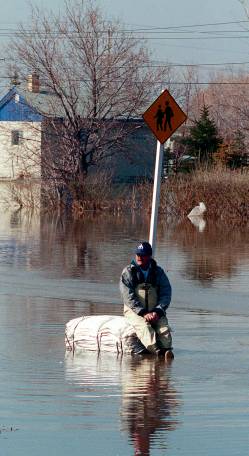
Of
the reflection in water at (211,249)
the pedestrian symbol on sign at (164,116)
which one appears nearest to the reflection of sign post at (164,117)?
the pedestrian symbol on sign at (164,116)

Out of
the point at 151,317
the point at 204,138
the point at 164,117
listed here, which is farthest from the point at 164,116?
the point at 204,138

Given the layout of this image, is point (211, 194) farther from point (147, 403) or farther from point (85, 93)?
point (147, 403)

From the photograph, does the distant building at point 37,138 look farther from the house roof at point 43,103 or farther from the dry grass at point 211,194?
the dry grass at point 211,194

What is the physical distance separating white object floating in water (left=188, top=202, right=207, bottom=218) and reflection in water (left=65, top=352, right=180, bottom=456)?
29611 mm

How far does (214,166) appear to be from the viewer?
42875mm

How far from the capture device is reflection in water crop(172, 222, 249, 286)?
2177cm

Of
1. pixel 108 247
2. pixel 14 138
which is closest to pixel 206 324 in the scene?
pixel 108 247

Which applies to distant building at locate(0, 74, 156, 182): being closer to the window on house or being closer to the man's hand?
the window on house

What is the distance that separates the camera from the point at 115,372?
1122 cm

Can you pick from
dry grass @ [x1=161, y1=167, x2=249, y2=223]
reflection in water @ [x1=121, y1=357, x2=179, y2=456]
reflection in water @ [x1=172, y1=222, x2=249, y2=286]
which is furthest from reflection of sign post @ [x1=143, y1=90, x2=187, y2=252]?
dry grass @ [x1=161, y1=167, x2=249, y2=223]

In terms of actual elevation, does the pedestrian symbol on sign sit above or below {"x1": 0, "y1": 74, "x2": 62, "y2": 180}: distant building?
above

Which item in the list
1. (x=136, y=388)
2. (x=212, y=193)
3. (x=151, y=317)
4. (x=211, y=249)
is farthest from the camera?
(x=212, y=193)

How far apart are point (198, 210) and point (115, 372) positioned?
30920 mm

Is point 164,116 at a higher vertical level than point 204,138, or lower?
higher
